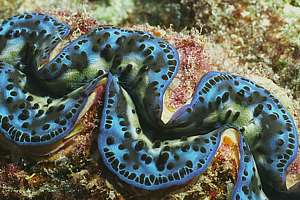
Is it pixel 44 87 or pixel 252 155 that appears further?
pixel 44 87

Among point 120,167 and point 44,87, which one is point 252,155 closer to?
point 120,167

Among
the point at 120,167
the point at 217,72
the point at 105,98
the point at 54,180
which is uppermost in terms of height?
the point at 217,72

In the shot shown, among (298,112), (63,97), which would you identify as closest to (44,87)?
(63,97)

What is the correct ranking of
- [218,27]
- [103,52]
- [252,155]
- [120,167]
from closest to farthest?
[120,167] → [252,155] → [103,52] → [218,27]

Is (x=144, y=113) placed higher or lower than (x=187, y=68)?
lower

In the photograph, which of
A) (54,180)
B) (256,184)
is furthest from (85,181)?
(256,184)

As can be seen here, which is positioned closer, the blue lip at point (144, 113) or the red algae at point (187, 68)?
the blue lip at point (144, 113)

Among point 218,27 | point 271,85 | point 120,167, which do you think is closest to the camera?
point 120,167

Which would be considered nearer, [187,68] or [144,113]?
[144,113]

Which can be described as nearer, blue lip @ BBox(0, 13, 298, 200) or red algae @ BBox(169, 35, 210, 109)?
blue lip @ BBox(0, 13, 298, 200)

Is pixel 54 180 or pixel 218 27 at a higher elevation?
pixel 218 27
